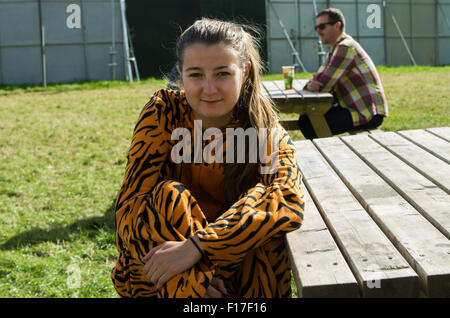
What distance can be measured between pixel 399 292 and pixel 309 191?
764mm

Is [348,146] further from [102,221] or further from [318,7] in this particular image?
[318,7]

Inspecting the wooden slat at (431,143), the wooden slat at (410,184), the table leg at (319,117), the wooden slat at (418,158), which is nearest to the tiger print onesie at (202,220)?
the wooden slat at (410,184)

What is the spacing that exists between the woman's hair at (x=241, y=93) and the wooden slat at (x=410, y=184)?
0.48m

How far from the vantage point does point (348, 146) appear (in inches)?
99.5

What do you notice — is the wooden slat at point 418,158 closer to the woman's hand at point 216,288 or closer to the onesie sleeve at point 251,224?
the onesie sleeve at point 251,224

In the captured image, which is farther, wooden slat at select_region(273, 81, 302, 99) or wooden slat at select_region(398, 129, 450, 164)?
wooden slat at select_region(273, 81, 302, 99)

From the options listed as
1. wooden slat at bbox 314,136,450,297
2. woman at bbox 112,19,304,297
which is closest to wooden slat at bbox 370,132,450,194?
wooden slat at bbox 314,136,450,297

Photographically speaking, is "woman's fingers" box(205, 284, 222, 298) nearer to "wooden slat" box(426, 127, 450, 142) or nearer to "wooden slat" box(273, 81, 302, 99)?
"wooden slat" box(426, 127, 450, 142)

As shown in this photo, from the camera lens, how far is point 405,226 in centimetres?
137

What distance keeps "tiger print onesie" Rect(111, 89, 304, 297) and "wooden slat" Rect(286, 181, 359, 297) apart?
64 mm

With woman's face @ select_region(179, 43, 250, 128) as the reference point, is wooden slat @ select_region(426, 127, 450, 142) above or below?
below

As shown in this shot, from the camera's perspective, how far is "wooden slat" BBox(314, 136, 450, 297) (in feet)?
3.59

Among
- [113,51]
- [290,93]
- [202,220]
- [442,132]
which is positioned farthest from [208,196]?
[113,51]

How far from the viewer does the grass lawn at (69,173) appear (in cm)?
277
